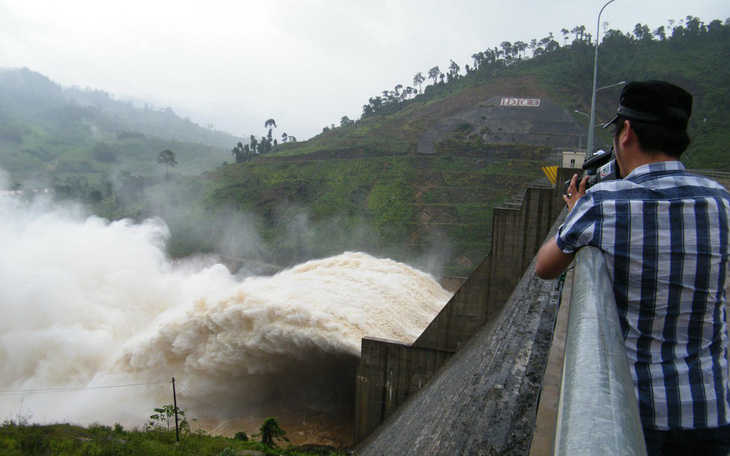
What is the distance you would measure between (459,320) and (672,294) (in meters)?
12.9

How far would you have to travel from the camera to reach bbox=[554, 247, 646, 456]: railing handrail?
705 mm

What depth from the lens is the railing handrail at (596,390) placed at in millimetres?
705

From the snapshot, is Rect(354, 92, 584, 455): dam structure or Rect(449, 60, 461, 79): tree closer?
Rect(354, 92, 584, 455): dam structure

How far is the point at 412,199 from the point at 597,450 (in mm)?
45130

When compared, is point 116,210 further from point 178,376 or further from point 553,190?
point 553,190

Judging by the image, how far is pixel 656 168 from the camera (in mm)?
1620

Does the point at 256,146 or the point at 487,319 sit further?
the point at 256,146

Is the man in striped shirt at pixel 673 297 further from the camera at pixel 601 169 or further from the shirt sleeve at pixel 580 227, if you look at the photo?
the camera at pixel 601 169

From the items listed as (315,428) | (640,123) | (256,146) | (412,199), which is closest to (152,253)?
(315,428)

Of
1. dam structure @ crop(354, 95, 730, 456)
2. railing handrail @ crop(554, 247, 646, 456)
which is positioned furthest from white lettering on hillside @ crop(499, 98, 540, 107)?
railing handrail @ crop(554, 247, 646, 456)

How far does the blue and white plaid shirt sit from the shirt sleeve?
12 millimetres

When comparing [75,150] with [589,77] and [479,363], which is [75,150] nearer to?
[589,77]

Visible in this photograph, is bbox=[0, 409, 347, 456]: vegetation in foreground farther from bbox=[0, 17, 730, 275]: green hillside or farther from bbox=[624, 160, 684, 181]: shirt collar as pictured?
bbox=[0, 17, 730, 275]: green hillside

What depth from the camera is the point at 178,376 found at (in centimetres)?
1814
